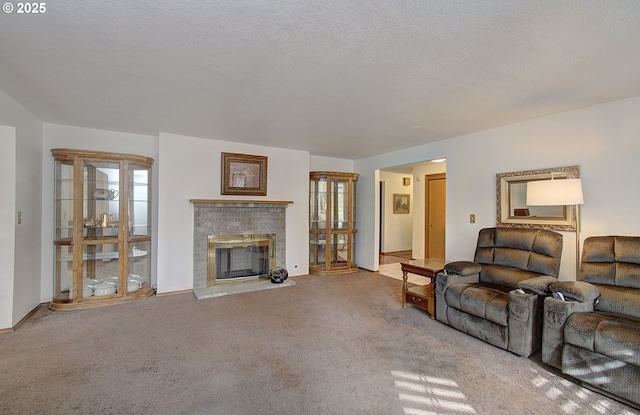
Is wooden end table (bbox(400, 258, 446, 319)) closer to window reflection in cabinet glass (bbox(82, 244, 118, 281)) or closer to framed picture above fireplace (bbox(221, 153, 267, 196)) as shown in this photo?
framed picture above fireplace (bbox(221, 153, 267, 196))

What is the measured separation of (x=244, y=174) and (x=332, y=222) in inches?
78.0

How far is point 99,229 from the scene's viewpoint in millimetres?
3855

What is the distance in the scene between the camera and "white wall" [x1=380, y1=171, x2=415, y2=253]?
7893mm

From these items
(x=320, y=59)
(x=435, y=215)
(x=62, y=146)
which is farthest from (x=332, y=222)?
(x=62, y=146)

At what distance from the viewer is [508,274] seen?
3.07m

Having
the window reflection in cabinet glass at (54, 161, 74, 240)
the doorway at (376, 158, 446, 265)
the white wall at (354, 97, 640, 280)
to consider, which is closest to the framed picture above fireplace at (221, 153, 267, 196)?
the window reflection in cabinet glass at (54, 161, 74, 240)

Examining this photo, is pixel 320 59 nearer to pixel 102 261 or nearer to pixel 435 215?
pixel 102 261

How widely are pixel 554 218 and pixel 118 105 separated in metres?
4.92

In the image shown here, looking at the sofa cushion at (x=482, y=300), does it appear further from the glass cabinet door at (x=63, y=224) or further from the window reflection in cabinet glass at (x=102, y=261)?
the glass cabinet door at (x=63, y=224)

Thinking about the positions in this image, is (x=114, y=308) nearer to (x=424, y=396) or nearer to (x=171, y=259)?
(x=171, y=259)

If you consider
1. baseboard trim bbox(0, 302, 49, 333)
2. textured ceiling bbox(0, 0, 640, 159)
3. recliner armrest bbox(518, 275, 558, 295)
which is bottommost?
baseboard trim bbox(0, 302, 49, 333)

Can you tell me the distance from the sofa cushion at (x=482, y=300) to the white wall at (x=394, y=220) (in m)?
4.84

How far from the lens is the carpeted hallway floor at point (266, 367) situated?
1851 mm

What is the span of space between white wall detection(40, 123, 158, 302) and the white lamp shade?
492 centimetres
